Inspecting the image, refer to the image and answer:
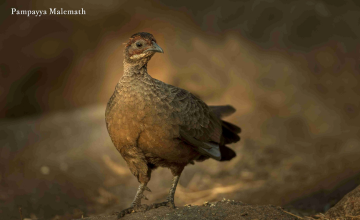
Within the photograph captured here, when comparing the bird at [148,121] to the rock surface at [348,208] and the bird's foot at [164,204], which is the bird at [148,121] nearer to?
the bird's foot at [164,204]

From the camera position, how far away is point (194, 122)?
4.15 m

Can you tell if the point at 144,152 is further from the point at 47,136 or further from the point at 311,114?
the point at 47,136

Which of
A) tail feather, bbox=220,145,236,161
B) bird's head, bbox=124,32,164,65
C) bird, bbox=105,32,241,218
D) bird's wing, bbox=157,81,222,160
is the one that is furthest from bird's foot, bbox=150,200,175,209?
bird's head, bbox=124,32,164,65

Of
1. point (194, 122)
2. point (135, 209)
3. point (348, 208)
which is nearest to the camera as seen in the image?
point (348, 208)

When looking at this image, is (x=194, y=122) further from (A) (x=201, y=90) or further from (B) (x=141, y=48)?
(A) (x=201, y=90)

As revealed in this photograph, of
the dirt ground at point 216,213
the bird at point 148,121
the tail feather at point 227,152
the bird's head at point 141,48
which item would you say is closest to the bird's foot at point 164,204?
the bird at point 148,121

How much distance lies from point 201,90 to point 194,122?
3.52 metres

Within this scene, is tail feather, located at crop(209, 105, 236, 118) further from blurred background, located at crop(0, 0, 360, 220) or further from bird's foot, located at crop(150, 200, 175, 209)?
blurred background, located at crop(0, 0, 360, 220)

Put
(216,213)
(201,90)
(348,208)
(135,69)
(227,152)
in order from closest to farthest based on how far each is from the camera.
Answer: (216,213), (348,208), (135,69), (227,152), (201,90)

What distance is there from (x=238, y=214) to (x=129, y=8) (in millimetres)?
5214

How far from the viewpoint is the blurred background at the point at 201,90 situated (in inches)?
256

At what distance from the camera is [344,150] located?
652cm

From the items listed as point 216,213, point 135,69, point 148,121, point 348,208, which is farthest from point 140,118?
point 348,208

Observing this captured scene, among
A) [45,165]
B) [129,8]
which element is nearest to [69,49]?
[129,8]
